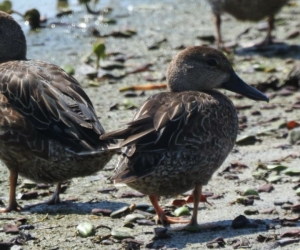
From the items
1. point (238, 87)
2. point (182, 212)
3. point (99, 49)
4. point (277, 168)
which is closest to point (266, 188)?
point (277, 168)

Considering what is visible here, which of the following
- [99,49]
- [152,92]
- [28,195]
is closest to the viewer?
[28,195]

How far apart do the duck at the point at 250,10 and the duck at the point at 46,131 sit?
5511 millimetres

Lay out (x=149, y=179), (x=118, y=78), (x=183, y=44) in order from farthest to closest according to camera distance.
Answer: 1. (x=183, y=44)
2. (x=118, y=78)
3. (x=149, y=179)

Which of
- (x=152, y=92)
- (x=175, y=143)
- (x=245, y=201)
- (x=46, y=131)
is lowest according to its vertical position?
(x=152, y=92)

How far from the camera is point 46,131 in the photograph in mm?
7398

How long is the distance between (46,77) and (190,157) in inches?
61.7

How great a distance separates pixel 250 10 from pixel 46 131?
632 cm

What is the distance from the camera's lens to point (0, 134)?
7.56 meters

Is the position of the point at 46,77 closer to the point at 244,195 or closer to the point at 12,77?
the point at 12,77

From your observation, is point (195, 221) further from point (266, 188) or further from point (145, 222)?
point (266, 188)

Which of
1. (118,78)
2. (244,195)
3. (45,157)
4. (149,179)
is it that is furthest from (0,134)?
(118,78)

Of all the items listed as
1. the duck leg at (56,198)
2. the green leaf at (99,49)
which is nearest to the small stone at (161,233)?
the duck leg at (56,198)

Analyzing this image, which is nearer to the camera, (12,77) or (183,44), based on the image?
(12,77)

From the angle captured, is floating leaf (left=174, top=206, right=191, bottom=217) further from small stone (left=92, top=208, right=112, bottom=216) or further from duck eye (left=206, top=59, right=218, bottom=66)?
duck eye (left=206, top=59, right=218, bottom=66)
